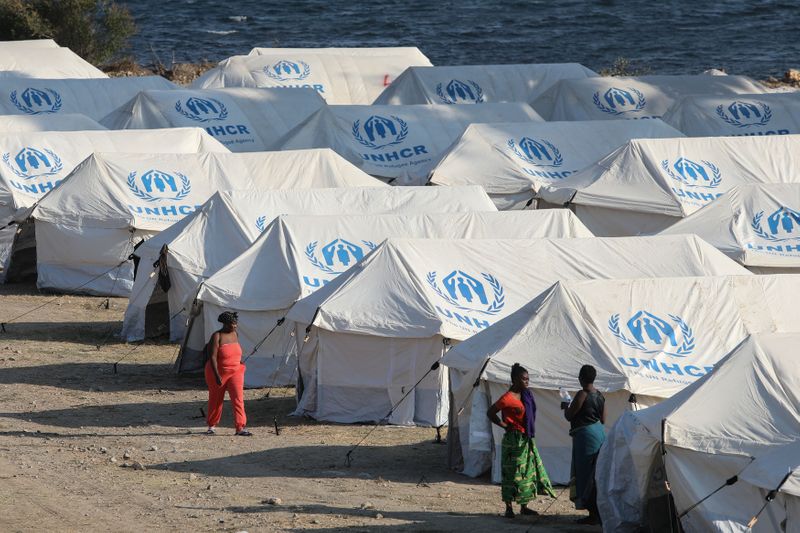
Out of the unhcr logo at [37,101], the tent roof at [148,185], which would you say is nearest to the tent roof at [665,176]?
the tent roof at [148,185]

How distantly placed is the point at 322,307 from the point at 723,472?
21.6 feet

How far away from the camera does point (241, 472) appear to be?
15.6m

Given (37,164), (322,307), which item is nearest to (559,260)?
(322,307)

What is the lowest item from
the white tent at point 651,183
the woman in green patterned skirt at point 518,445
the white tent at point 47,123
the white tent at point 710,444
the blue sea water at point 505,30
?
the blue sea water at point 505,30

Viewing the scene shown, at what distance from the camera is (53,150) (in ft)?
88.8

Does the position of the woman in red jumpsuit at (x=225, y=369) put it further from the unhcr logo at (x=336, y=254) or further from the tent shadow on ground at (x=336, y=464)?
the unhcr logo at (x=336, y=254)

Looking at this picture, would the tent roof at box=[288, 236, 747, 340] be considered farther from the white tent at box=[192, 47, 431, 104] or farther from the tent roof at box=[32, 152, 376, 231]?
the white tent at box=[192, 47, 431, 104]

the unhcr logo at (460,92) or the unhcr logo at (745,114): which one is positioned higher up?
the unhcr logo at (745,114)

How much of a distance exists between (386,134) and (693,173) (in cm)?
698

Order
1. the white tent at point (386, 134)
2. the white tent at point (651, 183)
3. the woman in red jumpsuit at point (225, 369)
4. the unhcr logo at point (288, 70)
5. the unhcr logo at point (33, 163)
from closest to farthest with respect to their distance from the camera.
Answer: the woman in red jumpsuit at point (225, 369)
the unhcr logo at point (33, 163)
the white tent at point (651, 183)
the white tent at point (386, 134)
the unhcr logo at point (288, 70)

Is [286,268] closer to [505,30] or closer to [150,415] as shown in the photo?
[150,415]

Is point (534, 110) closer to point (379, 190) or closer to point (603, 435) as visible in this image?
point (379, 190)

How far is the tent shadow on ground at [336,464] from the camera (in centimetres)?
1570

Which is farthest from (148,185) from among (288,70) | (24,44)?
(24,44)
